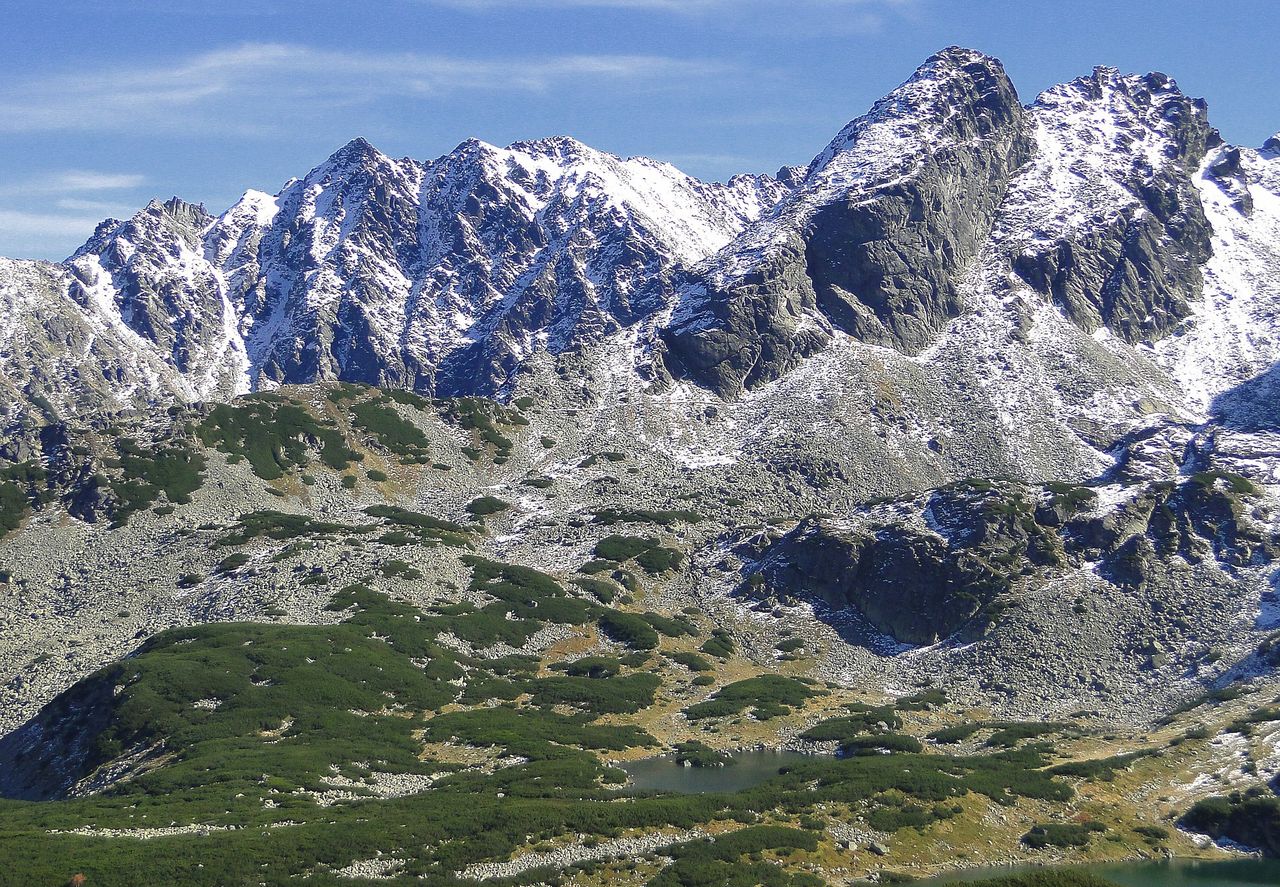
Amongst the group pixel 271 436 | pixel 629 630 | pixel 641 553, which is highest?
pixel 271 436

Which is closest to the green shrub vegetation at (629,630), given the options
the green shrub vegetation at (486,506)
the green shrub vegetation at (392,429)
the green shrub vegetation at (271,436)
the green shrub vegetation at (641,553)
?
the green shrub vegetation at (641,553)

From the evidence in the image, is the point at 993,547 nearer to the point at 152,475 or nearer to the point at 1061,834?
the point at 1061,834

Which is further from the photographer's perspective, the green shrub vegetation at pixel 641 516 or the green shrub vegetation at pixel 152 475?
the green shrub vegetation at pixel 641 516

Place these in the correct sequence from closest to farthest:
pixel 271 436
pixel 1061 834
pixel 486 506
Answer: pixel 1061 834 < pixel 486 506 < pixel 271 436

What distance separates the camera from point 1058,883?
61219mm

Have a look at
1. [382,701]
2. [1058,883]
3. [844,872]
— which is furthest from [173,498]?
[1058,883]

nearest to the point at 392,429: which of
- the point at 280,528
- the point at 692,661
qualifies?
the point at 280,528

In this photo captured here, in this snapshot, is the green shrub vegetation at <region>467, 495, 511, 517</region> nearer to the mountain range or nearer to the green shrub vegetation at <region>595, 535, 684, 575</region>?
the mountain range

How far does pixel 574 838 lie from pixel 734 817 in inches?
445

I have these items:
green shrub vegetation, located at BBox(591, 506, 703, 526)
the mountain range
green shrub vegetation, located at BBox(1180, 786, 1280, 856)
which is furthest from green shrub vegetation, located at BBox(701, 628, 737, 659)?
green shrub vegetation, located at BBox(1180, 786, 1280, 856)

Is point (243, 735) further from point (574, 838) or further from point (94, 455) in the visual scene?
point (94, 455)

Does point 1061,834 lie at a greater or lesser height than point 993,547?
lesser

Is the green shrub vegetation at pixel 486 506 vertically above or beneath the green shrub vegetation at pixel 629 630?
above

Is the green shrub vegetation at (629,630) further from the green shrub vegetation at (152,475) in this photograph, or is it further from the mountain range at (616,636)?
the green shrub vegetation at (152,475)
